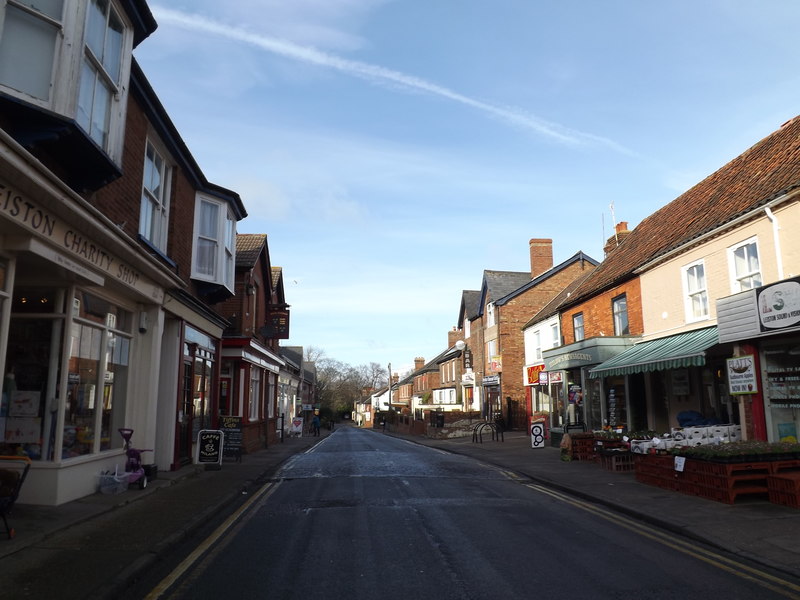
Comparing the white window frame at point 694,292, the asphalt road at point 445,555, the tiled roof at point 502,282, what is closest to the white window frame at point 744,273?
the white window frame at point 694,292

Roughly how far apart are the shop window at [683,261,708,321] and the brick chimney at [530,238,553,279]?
21.4 meters

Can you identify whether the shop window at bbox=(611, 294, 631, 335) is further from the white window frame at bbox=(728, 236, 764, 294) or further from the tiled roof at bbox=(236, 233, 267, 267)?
the tiled roof at bbox=(236, 233, 267, 267)

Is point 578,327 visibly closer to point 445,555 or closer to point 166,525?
point 445,555

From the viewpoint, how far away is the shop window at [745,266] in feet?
45.5

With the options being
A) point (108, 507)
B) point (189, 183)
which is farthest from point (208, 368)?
point (108, 507)

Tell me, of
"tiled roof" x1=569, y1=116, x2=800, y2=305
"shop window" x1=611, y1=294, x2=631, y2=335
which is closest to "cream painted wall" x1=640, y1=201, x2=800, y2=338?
"tiled roof" x1=569, y1=116, x2=800, y2=305

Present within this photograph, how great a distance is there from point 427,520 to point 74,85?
7612mm

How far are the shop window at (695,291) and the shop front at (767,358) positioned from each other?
326 cm

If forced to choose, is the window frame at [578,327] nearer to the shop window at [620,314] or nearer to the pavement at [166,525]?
the shop window at [620,314]

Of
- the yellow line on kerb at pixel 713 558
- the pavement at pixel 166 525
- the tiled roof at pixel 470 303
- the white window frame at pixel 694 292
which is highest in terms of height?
the tiled roof at pixel 470 303

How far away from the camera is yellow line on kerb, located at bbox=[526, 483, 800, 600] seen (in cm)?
585

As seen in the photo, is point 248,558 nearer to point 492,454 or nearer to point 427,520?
point 427,520

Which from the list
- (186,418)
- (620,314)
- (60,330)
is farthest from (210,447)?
(620,314)

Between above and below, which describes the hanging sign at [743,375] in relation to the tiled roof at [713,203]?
below
